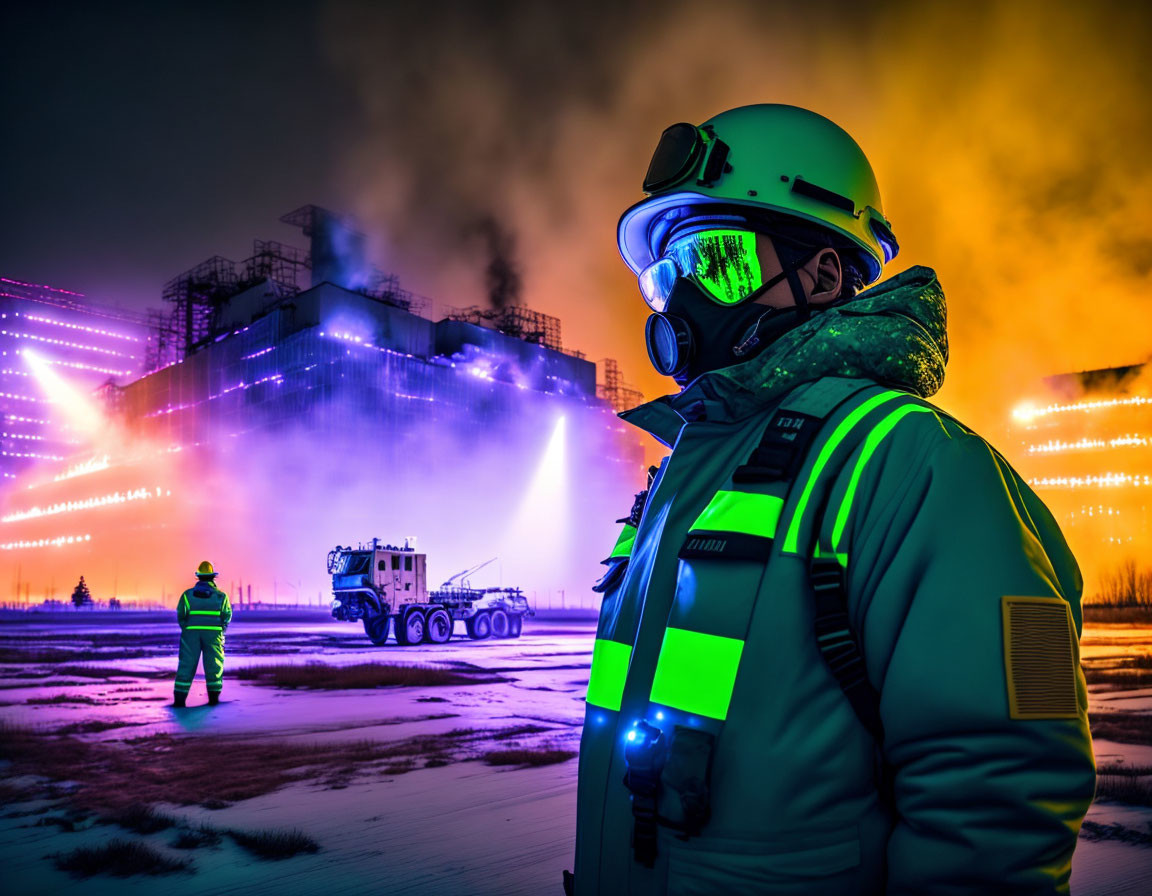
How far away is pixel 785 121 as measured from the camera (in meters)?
1.97

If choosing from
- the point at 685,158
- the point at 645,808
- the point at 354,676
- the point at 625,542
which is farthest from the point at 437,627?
the point at 645,808

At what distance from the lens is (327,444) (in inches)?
1891

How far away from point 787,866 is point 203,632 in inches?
433

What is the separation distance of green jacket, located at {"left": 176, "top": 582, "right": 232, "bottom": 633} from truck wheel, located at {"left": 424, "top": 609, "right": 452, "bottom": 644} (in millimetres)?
11477

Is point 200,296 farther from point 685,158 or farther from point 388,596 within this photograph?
point 685,158

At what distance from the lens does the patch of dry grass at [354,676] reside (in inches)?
498

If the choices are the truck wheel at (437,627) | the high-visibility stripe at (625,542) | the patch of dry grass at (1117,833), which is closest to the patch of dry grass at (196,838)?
the high-visibility stripe at (625,542)

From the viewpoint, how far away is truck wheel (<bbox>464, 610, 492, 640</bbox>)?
23938 mm

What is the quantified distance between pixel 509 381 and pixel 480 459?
6930mm

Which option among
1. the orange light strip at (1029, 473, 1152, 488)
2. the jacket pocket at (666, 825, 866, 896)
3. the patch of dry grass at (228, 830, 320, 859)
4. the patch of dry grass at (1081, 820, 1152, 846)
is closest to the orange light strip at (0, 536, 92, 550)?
the patch of dry grass at (228, 830, 320, 859)

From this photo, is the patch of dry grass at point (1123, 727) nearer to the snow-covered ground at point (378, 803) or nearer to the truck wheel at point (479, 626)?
the snow-covered ground at point (378, 803)

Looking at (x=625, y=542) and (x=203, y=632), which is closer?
(x=625, y=542)

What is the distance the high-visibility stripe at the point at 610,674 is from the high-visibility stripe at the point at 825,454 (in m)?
0.41

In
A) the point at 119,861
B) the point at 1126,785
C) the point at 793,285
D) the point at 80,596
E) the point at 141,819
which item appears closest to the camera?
the point at 793,285
